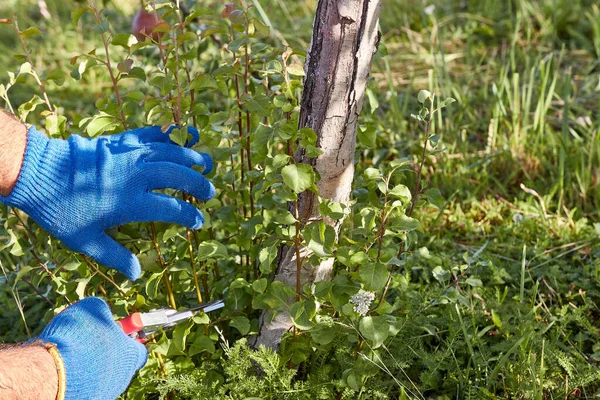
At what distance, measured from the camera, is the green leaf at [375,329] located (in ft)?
4.66

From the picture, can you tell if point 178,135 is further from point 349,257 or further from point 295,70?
point 349,257

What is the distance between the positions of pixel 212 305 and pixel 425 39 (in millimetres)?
2414

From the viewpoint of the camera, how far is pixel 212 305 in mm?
1622

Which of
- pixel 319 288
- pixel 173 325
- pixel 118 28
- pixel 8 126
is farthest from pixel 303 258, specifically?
pixel 118 28

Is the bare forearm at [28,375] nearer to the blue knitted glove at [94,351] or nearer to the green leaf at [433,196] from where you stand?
the blue knitted glove at [94,351]

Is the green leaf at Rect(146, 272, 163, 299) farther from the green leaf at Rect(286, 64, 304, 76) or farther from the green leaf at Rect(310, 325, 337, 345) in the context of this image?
the green leaf at Rect(286, 64, 304, 76)


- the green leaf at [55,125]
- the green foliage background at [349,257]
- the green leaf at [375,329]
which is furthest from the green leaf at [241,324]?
the green leaf at [55,125]

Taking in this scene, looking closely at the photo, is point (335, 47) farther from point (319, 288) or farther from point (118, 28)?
point (118, 28)

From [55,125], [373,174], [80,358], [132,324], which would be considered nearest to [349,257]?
[373,174]

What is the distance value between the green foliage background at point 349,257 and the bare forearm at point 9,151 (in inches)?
2.3

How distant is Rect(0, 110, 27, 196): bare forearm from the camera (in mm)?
1523

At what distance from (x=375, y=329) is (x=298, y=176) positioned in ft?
1.25

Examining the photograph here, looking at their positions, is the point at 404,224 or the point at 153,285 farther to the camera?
the point at 153,285

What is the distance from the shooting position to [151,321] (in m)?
1.55
